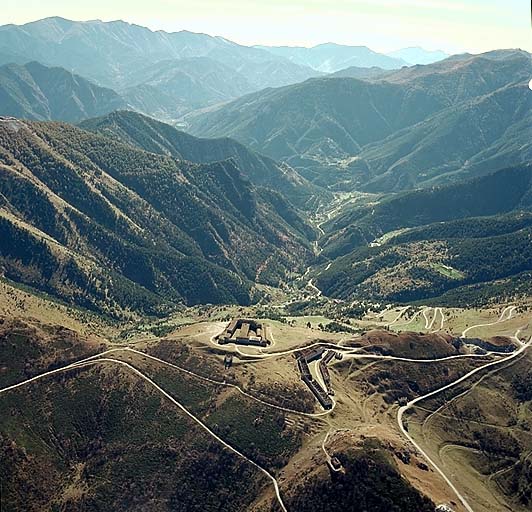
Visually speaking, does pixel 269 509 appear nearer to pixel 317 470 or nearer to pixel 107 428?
pixel 317 470

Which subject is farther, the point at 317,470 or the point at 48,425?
the point at 48,425

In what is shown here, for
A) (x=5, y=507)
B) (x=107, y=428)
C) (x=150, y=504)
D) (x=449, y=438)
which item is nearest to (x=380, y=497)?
(x=449, y=438)

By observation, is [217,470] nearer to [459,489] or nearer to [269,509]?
[269,509]

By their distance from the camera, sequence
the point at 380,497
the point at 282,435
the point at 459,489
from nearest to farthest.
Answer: the point at 380,497, the point at 459,489, the point at 282,435

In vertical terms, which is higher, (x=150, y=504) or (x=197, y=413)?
(x=197, y=413)

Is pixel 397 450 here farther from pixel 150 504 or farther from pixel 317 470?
pixel 150 504

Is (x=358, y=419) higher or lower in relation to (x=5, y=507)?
higher

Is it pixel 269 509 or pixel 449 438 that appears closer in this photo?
pixel 269 509

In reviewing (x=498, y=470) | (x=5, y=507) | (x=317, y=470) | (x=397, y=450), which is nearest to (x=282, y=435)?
(x=317, y=470)

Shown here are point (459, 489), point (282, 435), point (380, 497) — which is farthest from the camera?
point (282, 435)
